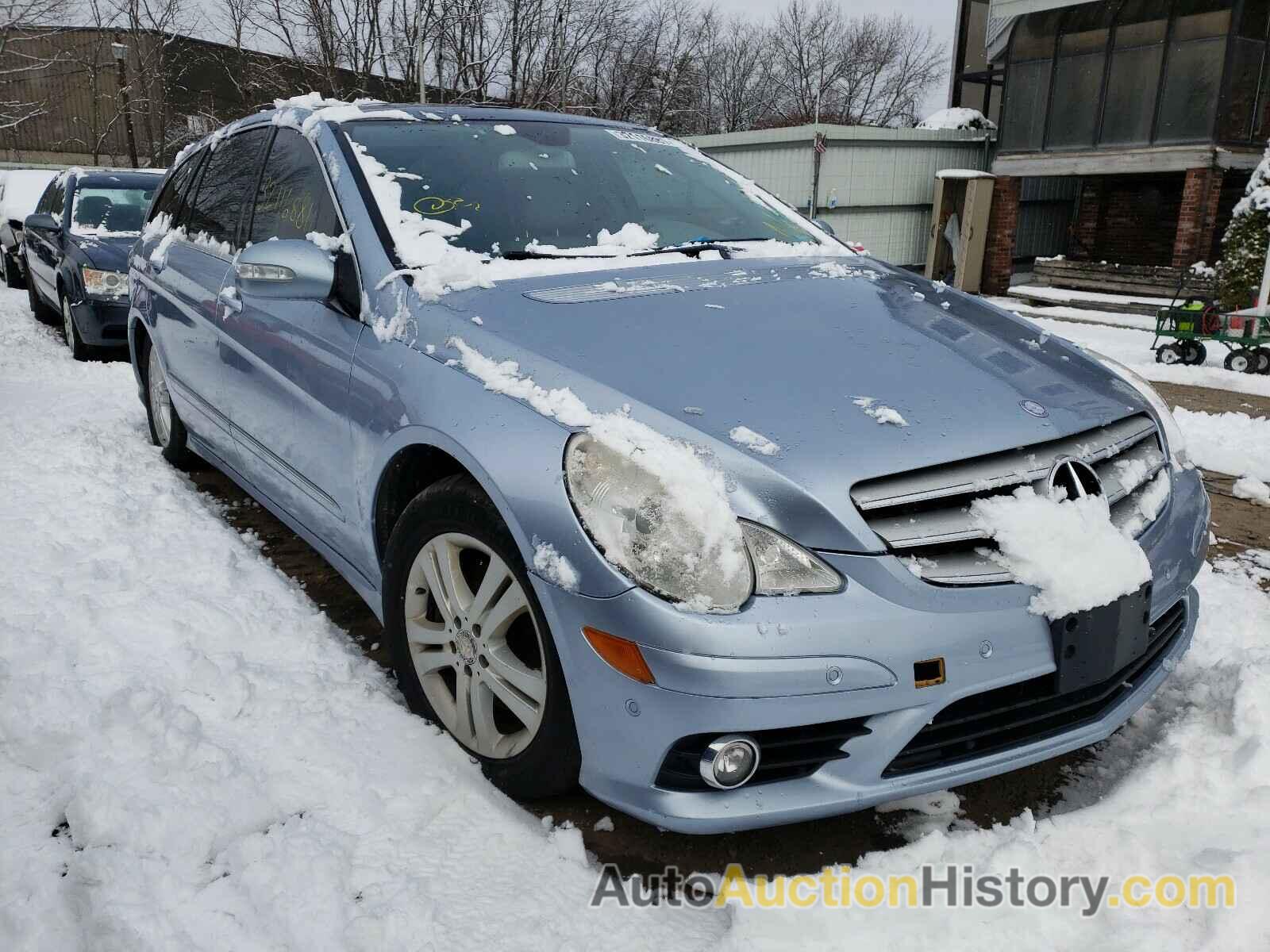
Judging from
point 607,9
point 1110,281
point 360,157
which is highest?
point 607,9

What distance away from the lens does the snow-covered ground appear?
185cm

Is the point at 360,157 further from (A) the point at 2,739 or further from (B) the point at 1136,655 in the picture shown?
(B) the point at 1136,655

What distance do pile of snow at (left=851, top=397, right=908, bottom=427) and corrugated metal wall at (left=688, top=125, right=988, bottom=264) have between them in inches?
623

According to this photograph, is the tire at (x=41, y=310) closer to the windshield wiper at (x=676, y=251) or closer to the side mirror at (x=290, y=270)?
the side mirror at (x=290, y=270)

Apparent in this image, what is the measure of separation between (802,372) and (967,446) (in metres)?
0.41

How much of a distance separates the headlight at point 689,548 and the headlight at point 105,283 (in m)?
7.24

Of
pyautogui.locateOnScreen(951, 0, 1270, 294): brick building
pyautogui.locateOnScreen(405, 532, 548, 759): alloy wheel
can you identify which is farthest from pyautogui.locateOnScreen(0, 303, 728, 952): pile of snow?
pyautogui.locateOnScreen(951, 0, 1270, 294): brick building

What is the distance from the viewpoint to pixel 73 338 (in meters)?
8.07

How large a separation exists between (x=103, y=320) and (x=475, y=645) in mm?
6816

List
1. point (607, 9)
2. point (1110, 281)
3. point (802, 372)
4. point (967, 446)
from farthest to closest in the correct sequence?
point (607, 9)
point (1110, 281)
point (802, 372)
point (967, 446)

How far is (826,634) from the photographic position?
1811 millimetres

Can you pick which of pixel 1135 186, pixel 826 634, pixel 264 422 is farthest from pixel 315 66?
pixel 826 634

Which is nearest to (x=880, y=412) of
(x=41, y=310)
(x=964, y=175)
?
(x=41, y=310)

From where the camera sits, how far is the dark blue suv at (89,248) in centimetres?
772
